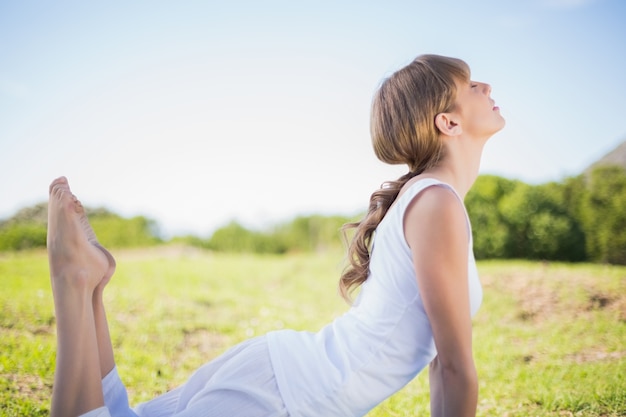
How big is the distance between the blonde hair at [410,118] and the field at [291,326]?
0.43 metres

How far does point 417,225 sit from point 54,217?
1221 millimetres

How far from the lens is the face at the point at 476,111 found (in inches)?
67.9

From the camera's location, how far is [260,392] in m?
1.44

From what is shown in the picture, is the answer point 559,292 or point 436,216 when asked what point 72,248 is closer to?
point 436,216

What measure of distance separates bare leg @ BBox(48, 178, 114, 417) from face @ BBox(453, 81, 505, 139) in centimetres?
134

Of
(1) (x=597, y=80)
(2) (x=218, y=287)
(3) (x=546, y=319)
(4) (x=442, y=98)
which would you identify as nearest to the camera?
(4) (x=442, y=98)

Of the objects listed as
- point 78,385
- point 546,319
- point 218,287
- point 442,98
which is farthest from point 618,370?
point 218,287

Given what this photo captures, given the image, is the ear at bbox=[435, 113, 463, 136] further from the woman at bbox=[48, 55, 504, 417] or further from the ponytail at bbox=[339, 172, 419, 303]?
the ponytail at bbox=[339, 172, 419, 303]

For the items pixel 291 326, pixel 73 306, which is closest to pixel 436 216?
pixel 73 306

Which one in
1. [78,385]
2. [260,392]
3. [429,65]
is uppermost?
[429,65]

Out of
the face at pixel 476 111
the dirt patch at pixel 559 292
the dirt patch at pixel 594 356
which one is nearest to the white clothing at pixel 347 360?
the face at pixel 476 111

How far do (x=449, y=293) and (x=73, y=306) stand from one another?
1.11m

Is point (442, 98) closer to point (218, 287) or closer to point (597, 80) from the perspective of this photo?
point (218, 287)

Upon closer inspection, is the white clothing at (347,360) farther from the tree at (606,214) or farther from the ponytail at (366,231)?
the tree at (606,214)
